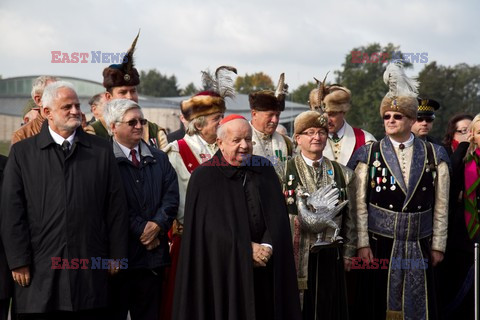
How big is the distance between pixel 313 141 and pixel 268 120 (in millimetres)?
941

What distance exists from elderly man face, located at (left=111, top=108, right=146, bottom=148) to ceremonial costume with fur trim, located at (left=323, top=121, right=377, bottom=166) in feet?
7.94

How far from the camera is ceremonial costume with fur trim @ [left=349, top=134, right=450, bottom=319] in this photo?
7090 mm

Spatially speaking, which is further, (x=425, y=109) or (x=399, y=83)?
(x=425, y=109)

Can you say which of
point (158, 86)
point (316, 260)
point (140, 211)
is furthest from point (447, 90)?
point (158, 86)

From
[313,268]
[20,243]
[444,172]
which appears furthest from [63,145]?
[444,172]

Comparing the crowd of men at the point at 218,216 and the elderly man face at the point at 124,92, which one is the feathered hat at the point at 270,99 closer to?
the crowd of men at the point at 218,216

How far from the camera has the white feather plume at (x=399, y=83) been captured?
7312 mm

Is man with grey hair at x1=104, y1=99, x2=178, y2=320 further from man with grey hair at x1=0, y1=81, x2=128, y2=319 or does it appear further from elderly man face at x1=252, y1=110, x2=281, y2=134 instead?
elderly man face at x1=252, y1=110, x2=281, y2=134

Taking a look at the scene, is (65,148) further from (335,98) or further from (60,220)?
(335,98)

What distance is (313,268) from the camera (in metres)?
6.80

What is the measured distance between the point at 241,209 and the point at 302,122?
1.22 m

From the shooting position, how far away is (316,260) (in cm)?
681

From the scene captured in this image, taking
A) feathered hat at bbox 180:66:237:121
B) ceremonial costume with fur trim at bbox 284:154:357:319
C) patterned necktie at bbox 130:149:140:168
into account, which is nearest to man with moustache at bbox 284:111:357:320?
ceremonial costume with fur trim at bbox 284:154:357:319

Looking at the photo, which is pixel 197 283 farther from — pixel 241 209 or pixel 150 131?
pixel 150 131
